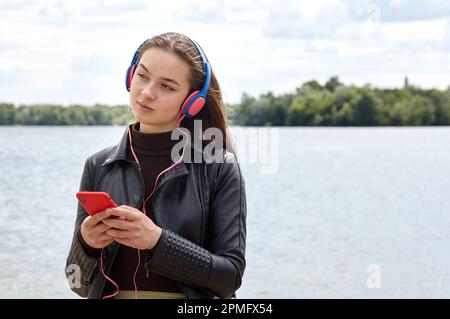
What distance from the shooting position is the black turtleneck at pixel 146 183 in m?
1.96

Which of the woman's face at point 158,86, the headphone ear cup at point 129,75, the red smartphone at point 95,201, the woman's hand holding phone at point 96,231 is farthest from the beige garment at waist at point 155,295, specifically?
the headphone ear cup at point 129,75

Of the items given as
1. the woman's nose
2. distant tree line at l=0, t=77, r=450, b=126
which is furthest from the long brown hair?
distant tree line at l=0, t=77, r=450, b=126

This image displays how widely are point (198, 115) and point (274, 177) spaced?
21.8 meters

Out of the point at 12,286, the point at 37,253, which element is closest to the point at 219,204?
the point at 12,286

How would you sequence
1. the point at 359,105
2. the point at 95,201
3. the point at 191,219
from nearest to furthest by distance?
the point at 95,201 < the point at 191,219 < the point at 359,105

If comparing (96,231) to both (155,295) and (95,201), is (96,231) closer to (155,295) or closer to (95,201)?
(95,201)

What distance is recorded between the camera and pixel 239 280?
1.98 metres

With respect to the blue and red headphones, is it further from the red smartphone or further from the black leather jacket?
the red smartphone

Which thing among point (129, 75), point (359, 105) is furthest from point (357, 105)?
point (129, 75)

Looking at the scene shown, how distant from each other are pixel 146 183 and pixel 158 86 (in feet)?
0.87

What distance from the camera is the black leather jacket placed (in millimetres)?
1889

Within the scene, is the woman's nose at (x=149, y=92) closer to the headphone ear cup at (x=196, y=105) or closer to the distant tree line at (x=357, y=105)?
the headphone ear cup at (x=196, y=105)

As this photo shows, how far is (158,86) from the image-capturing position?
200 cm
